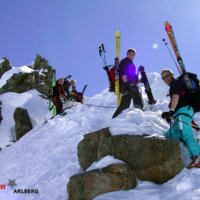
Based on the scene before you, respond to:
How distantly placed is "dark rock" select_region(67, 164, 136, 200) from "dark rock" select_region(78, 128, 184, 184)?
0.27 m

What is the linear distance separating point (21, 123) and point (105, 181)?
68.8 ft

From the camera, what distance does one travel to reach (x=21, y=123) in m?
23.2

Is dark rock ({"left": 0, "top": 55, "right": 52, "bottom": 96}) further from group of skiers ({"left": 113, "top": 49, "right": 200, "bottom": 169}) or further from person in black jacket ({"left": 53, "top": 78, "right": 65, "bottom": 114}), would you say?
group of skiers ({"left": 113, "top": 49, "right": 200, "bottom": 169})

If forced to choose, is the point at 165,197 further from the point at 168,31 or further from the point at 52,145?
the point at 52,145

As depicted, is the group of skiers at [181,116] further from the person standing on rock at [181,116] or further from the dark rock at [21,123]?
the dark rock at [21,123]

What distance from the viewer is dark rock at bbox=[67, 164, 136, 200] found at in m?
3.92

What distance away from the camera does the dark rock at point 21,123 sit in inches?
898

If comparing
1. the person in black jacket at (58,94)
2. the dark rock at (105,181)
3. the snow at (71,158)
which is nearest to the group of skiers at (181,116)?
the snow at (71,158)

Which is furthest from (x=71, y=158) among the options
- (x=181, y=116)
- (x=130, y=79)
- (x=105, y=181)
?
(x=181, y=116)

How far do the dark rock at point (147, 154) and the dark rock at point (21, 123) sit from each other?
19.8 metres

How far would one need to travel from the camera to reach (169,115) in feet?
14.9

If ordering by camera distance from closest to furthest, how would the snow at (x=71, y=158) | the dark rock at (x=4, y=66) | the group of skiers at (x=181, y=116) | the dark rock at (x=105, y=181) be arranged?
the snow at (x=71, y=158) < the dark rock at (x=105, y=181) < the group of skiers at (x=181, y=116) < the dark rock at (x=4, y=66)

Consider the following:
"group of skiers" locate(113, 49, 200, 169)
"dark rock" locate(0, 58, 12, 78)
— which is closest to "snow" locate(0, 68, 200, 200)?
"group of skiers" locate(113, 49, 200, 169)

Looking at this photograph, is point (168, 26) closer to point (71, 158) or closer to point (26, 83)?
point (71, 158)
